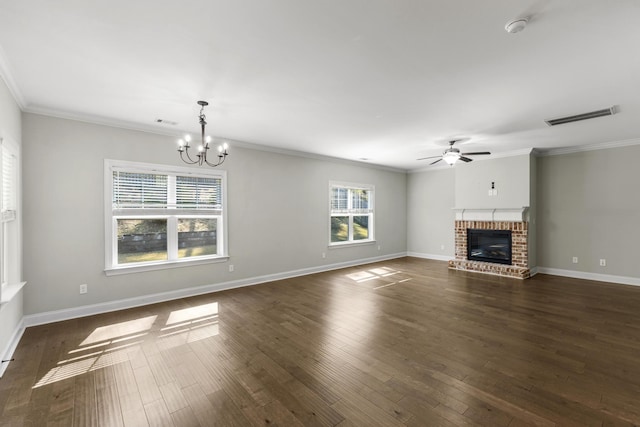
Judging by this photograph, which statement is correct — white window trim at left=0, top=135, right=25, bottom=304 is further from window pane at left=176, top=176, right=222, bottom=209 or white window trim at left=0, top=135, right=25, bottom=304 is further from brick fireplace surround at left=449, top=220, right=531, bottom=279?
brick fireplace surround at left=449, top=220, right=531, bottom=279

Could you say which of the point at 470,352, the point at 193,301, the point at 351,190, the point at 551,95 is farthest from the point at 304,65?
the point at 351,190

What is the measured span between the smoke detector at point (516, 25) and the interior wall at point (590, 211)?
5.45 metres

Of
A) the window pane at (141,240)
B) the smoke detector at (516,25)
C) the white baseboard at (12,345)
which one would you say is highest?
the smoke detector at (516,25)

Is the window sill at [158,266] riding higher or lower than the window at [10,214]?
lower

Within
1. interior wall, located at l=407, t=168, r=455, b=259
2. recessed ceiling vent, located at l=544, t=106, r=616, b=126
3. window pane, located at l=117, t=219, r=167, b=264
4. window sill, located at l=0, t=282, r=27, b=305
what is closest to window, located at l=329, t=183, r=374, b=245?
interior wall, located at l=407, t=168, r=455, b=259

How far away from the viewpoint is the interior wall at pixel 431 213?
7762 millimetres

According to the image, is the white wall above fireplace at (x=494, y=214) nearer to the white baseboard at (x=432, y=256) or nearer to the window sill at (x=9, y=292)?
the white baseboard at (x=432, y=256)

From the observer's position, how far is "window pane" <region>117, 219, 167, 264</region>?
165 inches

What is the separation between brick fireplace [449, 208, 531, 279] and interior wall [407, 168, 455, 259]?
75cm

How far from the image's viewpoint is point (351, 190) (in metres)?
7.45

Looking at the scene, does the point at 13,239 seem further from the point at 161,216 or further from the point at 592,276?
the point at 592,276

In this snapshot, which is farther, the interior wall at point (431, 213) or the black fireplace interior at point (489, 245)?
the interior wall at point (431, 213)

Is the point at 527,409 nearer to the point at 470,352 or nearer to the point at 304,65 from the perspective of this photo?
the point at 470,352

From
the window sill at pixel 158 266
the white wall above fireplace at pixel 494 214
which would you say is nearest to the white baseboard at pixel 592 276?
the white wall above fireplace at pixel 494 214
